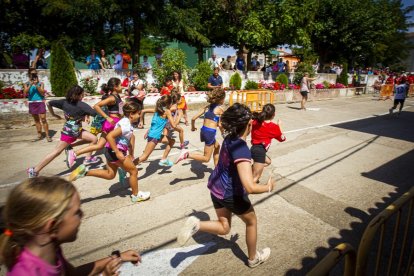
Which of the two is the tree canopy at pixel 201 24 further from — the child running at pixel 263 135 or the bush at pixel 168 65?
the child running at pixel 263 135

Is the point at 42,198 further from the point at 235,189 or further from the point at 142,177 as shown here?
the point at 142,177

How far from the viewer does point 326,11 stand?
25.0 m

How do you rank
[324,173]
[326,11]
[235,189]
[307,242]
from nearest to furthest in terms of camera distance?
1. [235,189]
2. [307,242]
3. [324,173]
4. [326,11]

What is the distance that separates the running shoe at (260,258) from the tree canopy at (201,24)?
14753mm

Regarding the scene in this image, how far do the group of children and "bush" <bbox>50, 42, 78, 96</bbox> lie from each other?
652cm

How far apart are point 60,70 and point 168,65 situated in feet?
16.7

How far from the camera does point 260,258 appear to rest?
3.15m

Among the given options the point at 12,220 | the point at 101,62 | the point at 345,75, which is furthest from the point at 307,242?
the point at 345,75

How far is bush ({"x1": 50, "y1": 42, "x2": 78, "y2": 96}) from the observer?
11.4 metres

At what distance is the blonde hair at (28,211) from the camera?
4.56ft

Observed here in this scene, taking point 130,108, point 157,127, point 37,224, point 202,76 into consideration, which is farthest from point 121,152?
point 202,76

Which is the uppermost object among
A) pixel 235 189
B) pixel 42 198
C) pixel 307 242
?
pixel 42 198

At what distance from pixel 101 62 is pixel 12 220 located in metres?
14.8

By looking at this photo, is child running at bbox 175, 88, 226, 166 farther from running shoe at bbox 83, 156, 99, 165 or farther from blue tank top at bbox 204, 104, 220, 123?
running shoe at bbox 83, 156, 99, 165
